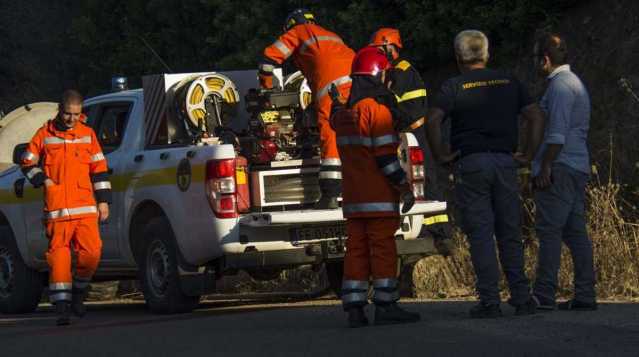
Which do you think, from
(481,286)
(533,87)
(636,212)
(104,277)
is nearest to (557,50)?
(481,286)

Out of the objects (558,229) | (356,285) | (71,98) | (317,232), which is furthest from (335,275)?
(558,229)

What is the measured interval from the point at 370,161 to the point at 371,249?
2.02 feet

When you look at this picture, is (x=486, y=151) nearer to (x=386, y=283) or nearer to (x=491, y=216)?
Result: (x=491, y=216)

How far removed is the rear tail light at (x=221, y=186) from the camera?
11.9 meters

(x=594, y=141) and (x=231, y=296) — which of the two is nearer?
(x=231, y=296)

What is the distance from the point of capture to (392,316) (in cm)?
1034

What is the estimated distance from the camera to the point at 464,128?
33.8 ft

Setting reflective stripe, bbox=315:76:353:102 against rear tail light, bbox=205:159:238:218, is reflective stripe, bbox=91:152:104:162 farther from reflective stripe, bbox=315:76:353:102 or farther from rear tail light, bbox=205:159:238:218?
reflective stripe, bbox=315:76:353:102

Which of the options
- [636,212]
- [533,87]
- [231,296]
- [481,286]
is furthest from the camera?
[533,87]

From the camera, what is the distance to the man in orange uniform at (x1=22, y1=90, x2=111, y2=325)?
1249 cm

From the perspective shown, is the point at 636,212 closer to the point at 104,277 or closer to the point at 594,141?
the point at 594,141

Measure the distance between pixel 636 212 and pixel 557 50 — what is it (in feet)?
12.8

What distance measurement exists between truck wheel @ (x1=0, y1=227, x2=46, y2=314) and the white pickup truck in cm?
2

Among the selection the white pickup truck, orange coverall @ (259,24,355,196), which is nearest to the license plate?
the white pickup truck
